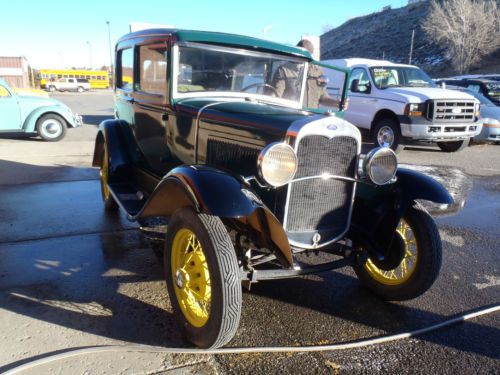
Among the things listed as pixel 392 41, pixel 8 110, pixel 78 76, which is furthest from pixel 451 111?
pixel 78 76

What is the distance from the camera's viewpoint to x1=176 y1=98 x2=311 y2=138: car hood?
268 centimetres

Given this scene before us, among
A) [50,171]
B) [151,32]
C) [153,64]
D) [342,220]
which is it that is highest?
[151,32]

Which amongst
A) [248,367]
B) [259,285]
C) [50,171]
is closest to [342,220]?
[259,285]

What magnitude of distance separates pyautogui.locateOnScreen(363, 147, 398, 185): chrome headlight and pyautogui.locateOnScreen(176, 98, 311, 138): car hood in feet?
1.74

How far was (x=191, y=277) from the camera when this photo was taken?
2.57 meters

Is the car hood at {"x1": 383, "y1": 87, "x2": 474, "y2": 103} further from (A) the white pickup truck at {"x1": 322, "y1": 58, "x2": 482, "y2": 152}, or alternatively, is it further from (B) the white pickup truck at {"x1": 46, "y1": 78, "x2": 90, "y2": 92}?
(B) the white pickup truck at {"x1": 46, "y1": 78, "x2": 90, "y2": 92}

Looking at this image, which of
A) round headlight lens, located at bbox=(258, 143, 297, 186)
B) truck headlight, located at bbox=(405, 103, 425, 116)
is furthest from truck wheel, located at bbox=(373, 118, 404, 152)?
round headlight lens, located at bbox=(258, 143, 297, 186)

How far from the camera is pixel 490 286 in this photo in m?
3.32

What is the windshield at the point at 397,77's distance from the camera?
9469 mm

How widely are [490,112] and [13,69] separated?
104 feet

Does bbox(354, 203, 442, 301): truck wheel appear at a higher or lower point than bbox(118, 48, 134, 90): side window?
lower

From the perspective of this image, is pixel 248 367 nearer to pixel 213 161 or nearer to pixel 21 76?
pixel 213 161

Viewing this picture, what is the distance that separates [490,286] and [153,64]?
11.4ft

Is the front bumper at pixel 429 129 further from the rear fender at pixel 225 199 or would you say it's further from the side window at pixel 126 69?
the rear fender at pixel 225 199
